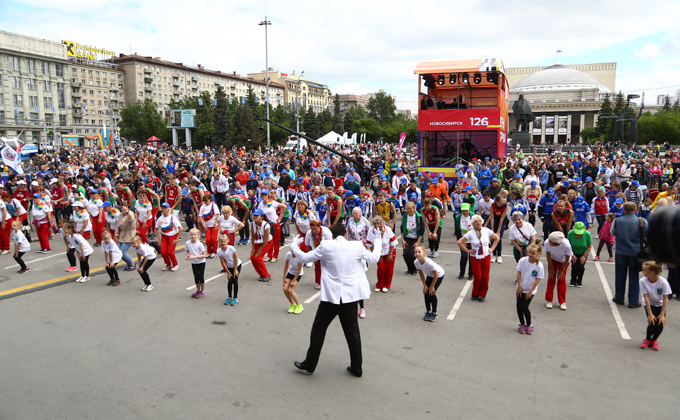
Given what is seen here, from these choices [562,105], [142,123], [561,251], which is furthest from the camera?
[562,105]

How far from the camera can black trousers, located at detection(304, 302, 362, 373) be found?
5070 millimetres

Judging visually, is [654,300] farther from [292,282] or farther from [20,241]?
[20,241]

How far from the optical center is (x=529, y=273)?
6.37m

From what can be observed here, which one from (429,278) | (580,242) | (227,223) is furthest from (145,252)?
(580,242)

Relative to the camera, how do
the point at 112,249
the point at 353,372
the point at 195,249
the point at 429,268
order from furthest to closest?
the point at 112,249 < the point at 195,249 < the point at 429,268 < the point at 353,372

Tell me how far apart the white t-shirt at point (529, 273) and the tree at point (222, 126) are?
65705 millimetres

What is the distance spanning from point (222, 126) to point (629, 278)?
66.8 m

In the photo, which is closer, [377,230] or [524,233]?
[377,230]

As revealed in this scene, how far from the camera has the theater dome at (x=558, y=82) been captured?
10456 cm

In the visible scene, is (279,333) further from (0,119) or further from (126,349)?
(0,119)

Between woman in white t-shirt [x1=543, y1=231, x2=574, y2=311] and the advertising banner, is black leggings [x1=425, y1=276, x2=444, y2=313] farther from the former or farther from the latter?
the advertising banner

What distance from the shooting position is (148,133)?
80.8 metres

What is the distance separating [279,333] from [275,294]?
5.86ft

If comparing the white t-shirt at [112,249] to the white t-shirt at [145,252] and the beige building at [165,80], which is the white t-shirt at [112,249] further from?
the beige building at [165,80]
